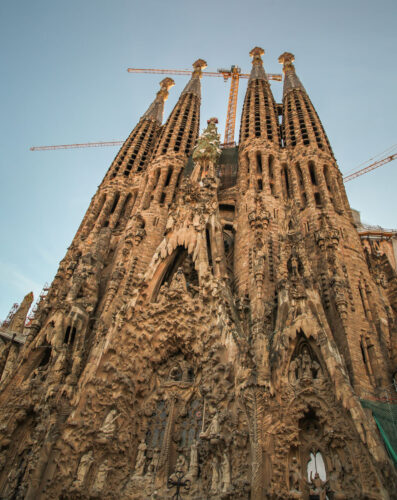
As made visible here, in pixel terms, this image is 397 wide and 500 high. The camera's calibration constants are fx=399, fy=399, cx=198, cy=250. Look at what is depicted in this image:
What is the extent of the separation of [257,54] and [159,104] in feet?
29.4

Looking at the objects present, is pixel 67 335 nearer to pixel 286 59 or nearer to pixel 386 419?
pixel 386 419

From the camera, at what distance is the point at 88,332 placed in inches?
578

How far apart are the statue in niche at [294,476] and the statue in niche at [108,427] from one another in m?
4.99

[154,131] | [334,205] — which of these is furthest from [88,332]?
[154,131]

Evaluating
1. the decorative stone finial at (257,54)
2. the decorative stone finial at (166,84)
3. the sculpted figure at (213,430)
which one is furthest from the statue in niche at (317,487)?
the decorative stone finial at (166,84)

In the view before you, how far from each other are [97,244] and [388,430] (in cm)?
1277

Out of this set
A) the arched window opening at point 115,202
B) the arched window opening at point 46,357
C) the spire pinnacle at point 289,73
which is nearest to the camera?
the arched window opening at point 46,357

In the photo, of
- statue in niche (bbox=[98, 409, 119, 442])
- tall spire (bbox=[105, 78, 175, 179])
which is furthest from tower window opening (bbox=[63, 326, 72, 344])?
tall spire (bbox=[105, 78, 175, 179])

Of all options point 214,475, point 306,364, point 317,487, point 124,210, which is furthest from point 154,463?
point 124,210

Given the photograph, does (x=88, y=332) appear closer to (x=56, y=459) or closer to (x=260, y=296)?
(x=56, y=459)

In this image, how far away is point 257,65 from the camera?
30.6 meters

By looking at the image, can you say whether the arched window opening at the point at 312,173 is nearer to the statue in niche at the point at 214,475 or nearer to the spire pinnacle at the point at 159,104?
the statue in niche at the point at 214,475

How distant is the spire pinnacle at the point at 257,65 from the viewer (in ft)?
94.9

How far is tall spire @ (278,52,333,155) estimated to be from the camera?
68.1ft
